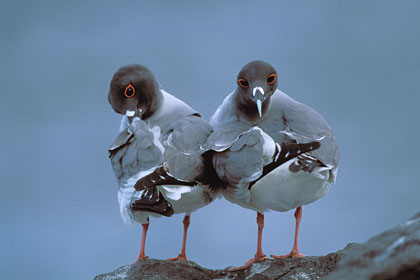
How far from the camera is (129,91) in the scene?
6.36 m

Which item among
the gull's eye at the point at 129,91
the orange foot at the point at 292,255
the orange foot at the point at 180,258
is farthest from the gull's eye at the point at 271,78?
the orange foot at the point at 180,258

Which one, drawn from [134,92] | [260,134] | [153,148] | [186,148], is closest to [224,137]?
[186,148]

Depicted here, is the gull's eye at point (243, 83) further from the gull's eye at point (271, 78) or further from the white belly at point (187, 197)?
the white belly at point (187, 197)

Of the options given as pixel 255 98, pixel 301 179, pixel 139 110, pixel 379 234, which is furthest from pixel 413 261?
pixel 139 110

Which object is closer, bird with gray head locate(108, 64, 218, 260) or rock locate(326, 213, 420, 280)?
rock locate(326, 213, 420, 280)

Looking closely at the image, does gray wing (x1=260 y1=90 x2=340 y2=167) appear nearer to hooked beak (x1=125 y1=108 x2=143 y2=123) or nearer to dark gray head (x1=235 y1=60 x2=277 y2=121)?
dark gray head (x1=235 y1=60 x2=277 y2=121)

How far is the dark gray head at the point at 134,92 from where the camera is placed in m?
6.34

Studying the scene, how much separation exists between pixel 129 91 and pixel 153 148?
1078 mm

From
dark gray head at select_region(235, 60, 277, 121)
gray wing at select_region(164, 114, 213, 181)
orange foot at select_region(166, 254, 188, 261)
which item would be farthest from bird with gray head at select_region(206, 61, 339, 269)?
orange foot at select_region(166, 254, 188, 261)

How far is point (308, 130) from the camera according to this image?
6031 millimetres

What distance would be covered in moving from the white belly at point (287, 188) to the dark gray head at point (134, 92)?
5.31 ft

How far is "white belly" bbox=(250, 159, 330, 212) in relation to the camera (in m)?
5.71

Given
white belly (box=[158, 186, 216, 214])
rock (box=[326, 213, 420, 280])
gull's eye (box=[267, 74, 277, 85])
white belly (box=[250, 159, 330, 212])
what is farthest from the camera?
gull's eye (box=[267, 74, 277, 85])

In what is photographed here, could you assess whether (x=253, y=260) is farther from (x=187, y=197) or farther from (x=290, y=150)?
(x=290, y=150)
